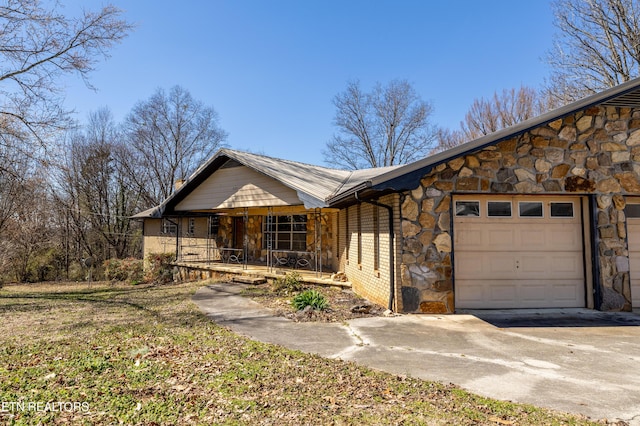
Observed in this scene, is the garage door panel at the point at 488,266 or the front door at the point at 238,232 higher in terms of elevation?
the front door at the point at 238,232

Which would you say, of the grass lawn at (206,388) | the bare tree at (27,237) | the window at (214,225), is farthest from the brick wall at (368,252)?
the bare tree at (27,237)

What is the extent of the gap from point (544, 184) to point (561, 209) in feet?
2.71

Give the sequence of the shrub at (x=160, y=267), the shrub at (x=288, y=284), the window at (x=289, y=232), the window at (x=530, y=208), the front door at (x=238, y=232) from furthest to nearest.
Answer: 1. the front door at (x=238, y=232)
2. the shrub at (x=160, y=267)
3. the window at (x=289, y=232)
4. the shrub at (x=288, y=284)
5. the window at (x=530, y=208)

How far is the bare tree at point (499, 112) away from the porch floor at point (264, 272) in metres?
16.1

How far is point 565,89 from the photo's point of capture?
17.9m

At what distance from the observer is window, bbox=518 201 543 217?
754 centimetres

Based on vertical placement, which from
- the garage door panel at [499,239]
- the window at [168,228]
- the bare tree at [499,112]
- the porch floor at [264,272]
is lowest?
the porch floor at [264,272]

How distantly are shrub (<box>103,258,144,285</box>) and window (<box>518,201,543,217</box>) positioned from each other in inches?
634

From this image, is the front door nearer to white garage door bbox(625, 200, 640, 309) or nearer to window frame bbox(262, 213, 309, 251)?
window frame bbox(262, 213, 309, 251)

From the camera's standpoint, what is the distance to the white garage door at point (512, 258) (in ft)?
24.4

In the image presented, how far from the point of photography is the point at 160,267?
653 inches

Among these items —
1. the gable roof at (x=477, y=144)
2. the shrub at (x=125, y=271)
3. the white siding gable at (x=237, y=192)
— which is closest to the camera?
the gable roof at (x=477, y=144)

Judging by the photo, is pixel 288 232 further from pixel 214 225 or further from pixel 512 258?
pixel 512 258

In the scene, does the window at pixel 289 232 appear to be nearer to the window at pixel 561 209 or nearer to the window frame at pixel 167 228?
the window frame at pixel 167 228
